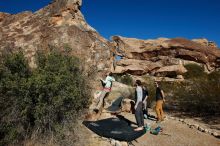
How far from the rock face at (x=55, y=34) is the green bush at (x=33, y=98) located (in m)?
0.92

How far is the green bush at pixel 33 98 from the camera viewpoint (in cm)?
635

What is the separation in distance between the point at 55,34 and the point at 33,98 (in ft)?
9.27

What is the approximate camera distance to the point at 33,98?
666cm

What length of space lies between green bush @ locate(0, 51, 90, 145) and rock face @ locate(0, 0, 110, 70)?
924 millimetres

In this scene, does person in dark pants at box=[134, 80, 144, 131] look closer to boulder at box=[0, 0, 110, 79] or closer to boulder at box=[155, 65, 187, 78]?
boulder at box=[0, 0, 110, 79]

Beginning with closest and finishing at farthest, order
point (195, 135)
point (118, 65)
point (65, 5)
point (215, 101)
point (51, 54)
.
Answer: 1. point (51, 54)
2. point (195, 135)
3. point (65, 5)
4. point (215, 101)
5. point (118, 65)

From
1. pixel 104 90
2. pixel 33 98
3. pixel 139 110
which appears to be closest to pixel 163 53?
pixel 104 90

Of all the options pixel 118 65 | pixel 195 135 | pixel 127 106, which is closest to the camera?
pixel 195 135

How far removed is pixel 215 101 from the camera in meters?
13.0

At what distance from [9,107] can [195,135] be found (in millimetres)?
5477

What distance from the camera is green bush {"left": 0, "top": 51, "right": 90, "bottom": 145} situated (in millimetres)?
6352

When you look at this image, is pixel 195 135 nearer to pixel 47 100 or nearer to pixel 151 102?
pixel 47 100

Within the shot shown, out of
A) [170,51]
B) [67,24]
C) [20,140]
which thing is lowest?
[20,140]

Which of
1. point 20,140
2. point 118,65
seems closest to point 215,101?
point 20,140
